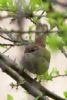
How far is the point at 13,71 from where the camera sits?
4.12 ft

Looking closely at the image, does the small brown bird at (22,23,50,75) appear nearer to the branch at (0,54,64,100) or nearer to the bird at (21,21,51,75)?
the bird at (21,21,51,75)

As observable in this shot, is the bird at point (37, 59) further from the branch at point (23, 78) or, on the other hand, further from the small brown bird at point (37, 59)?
the branch at point (23, 78)

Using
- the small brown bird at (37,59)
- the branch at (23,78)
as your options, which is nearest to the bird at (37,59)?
the small brown bird at (37,59)

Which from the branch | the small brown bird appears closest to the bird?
the small brown bird

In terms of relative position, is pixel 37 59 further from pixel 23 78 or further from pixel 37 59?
pixel 23 78

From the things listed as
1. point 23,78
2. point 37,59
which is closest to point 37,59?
point 37,59

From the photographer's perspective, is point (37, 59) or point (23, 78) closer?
point (23, 78)

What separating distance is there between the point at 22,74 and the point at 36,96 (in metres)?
0.10

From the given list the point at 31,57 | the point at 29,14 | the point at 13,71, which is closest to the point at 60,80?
the point at 31,57

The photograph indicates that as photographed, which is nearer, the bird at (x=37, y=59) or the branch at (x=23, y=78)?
the branch at (x=23, y=78)

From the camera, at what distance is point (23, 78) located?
131 centimetres

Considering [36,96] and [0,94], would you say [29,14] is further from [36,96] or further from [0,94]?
[0,94]

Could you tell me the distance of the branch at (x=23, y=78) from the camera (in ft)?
4.12

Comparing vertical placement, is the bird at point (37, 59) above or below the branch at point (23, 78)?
above
